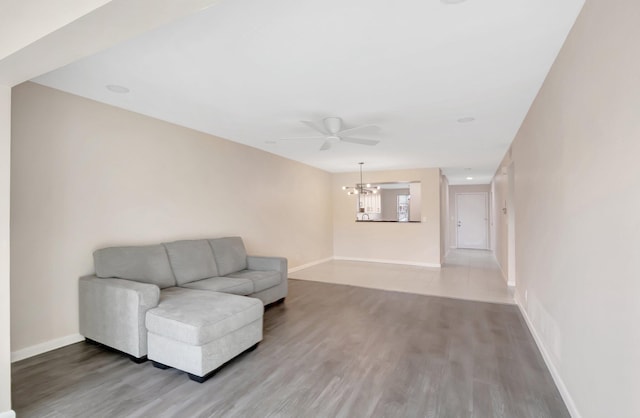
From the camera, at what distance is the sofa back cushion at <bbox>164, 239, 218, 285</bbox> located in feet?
11.8

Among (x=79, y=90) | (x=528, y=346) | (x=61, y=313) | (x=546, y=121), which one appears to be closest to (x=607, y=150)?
(x=546, y=121)

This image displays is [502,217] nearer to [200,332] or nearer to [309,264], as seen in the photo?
[309,264]

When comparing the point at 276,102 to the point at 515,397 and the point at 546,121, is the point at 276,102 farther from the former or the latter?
Answer: the point at 515,397

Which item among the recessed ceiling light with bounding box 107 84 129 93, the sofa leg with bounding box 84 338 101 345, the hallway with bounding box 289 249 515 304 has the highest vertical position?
the recessed ceiling light with bounding box 107 84 129 93

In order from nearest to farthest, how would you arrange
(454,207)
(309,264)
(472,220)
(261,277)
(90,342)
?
(90,342), (261,277), (309,264), (472,220), (454,207)

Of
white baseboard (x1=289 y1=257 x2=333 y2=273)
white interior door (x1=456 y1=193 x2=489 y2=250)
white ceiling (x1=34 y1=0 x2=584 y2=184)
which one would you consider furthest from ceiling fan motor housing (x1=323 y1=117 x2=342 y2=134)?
white interior door (x1=456 y1=193 x2=489 y2=250)

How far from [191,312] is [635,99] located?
300 centimetres

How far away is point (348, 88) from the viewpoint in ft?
9.37

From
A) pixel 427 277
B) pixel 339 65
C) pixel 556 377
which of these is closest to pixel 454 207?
pixel 427 277

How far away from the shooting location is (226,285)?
353 cm

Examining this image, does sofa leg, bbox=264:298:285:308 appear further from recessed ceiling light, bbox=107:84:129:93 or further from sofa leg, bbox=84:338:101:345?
recessed ceiling light, bbox=107:84:129:93

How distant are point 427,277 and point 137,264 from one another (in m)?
5.18

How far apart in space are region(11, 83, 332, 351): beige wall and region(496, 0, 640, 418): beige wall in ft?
13.4

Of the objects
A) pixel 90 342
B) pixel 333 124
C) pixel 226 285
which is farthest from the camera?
pixel 333 124
